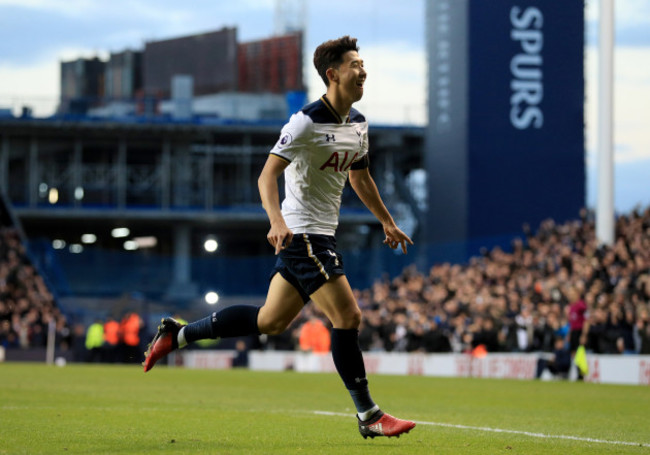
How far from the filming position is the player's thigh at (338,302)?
704 centimetres

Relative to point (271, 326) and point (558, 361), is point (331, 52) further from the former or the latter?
point (558, 361)

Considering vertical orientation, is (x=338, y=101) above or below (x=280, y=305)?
above

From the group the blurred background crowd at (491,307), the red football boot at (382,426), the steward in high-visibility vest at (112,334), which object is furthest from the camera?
the steward in high-visibility vest at (112,334)

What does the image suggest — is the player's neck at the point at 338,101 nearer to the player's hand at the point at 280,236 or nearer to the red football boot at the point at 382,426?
the player's hand at the point at 280,236

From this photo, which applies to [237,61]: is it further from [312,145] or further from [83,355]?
[312,145]

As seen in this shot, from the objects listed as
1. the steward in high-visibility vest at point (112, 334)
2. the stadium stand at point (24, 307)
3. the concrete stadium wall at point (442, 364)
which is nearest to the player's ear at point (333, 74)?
the concrete stadium wall at point (442, 364)

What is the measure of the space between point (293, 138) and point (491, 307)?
22.0 meters

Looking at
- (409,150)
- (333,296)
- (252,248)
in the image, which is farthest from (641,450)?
(252,248)

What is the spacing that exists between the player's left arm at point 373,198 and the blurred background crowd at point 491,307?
15785 millimetres

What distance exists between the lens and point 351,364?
7312mm

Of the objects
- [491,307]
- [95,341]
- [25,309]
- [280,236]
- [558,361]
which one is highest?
[280,236]

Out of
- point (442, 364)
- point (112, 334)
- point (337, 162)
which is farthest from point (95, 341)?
point (337, 162)

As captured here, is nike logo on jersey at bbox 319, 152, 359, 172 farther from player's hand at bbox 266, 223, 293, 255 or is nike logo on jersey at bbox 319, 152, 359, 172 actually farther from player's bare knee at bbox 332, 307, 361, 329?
player's bare knee at bbox 332, 307, 361, 329

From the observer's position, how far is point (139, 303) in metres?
41.3
